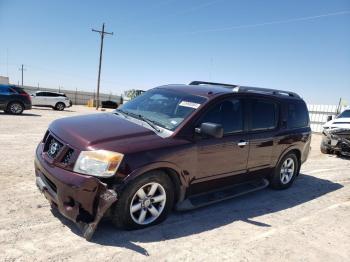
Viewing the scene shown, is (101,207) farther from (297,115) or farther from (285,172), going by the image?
(297,115)

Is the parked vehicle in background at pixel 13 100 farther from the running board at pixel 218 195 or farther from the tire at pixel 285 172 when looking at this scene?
the tire at pixel 285 172

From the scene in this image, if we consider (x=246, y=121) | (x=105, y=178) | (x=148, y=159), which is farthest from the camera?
(x=246, y=121)

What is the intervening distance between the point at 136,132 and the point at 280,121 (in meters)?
3.18

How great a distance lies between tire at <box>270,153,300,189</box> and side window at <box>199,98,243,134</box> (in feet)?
5.26

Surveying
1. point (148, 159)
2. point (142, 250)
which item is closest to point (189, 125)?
point (148, 159)

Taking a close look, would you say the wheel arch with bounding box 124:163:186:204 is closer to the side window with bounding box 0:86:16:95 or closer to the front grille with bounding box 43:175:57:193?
the front grille with bounding box 43:175:57:193

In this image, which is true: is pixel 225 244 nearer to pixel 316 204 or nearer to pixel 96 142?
pixel 96 142

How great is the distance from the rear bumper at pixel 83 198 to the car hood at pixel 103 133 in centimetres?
39

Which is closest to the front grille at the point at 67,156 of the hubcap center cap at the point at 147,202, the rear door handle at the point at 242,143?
the hubcap center cap at the point at 147,202

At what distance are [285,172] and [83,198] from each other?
4.40 m

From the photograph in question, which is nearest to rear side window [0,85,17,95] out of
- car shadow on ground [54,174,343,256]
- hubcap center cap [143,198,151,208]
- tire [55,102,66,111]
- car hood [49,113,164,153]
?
tire [55,102,66,111]

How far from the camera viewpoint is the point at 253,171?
5.69m

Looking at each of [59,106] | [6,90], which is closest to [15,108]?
[6,90]

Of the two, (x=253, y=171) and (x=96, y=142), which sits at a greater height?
(x=96, y=142)
